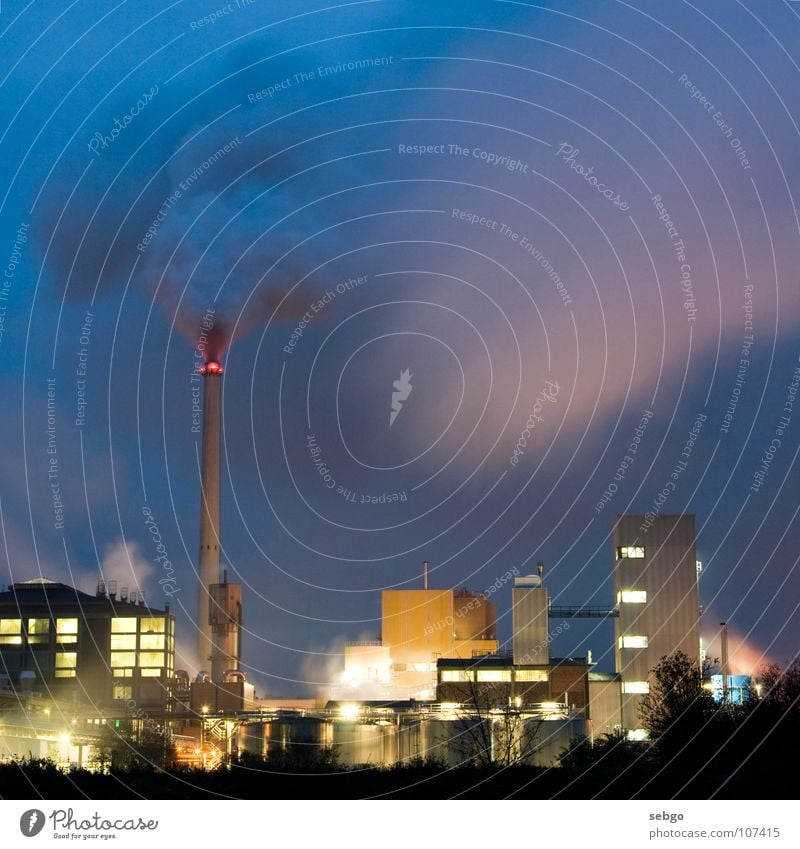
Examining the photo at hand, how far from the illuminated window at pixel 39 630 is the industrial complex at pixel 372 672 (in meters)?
0.22

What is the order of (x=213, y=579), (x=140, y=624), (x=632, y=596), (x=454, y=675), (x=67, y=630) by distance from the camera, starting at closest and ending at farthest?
(x=632, y=596) < (x=454, y=675) < (x=213, y=579) < (x=67, y=630) < (x=140, y=624)

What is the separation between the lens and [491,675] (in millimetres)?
92312

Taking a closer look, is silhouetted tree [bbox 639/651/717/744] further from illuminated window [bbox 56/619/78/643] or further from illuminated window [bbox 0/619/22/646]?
illuminated window [bbox 0/619/22/646]

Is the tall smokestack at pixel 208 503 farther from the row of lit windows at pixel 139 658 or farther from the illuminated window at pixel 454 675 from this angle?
the row of lit windows at pixel 139 658

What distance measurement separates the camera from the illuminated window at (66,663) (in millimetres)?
123938

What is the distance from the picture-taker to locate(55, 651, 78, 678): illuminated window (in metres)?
124

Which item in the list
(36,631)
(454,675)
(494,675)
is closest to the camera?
(494,675)

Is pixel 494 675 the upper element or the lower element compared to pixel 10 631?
lower

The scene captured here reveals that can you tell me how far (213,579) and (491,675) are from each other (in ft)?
86.7

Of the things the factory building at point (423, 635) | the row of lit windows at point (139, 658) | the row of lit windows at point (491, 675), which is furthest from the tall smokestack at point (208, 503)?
the row of lit windows at point (139, 658)

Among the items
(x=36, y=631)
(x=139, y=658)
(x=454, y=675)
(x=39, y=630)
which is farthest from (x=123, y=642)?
(x=454, y=675)

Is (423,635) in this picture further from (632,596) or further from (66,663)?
(66,663)
